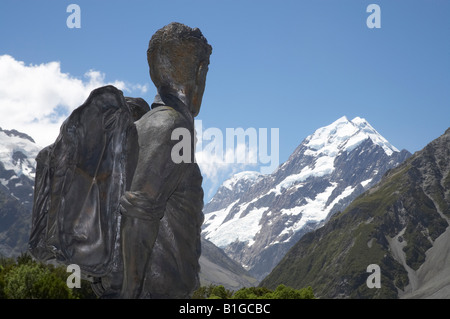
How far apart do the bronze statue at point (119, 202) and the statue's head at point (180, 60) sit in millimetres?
593

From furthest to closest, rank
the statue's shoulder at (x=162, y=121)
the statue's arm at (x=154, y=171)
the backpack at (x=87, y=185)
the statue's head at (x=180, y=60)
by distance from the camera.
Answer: the statue's head at (x=180, y=60) < the statue's shoulder at (x=162, y=121) < the statue's arm at (x=154, y=171) < the backpack at (x=87, y=185)

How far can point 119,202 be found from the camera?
711cm

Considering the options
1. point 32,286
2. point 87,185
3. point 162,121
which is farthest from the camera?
point 32,286

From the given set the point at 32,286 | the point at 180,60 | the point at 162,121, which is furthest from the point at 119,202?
the point at 32,286

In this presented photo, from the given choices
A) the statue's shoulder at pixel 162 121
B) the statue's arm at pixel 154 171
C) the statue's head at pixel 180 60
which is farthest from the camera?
the statue's head at pixel 180 60

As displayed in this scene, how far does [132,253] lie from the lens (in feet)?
23.0

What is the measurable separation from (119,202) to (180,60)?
2.24 m

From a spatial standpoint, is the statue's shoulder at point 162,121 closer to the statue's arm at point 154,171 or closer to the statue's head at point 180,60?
the statue's arm at point 154,171

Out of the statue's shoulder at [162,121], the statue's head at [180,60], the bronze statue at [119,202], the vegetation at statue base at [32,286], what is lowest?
the bronze statue at [119,202]

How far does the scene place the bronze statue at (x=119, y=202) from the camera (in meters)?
6.93

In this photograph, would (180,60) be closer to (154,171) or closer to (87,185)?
(154,171)

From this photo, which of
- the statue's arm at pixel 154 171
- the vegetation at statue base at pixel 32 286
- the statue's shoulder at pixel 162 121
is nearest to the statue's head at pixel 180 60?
the statue's shoulder at pixel 162 121

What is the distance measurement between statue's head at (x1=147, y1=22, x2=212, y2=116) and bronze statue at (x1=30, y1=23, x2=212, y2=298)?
0.59 metres

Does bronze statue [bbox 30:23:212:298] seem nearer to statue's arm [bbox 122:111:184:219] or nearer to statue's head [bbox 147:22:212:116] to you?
statue's arm [bbox 122:111:184:219]
